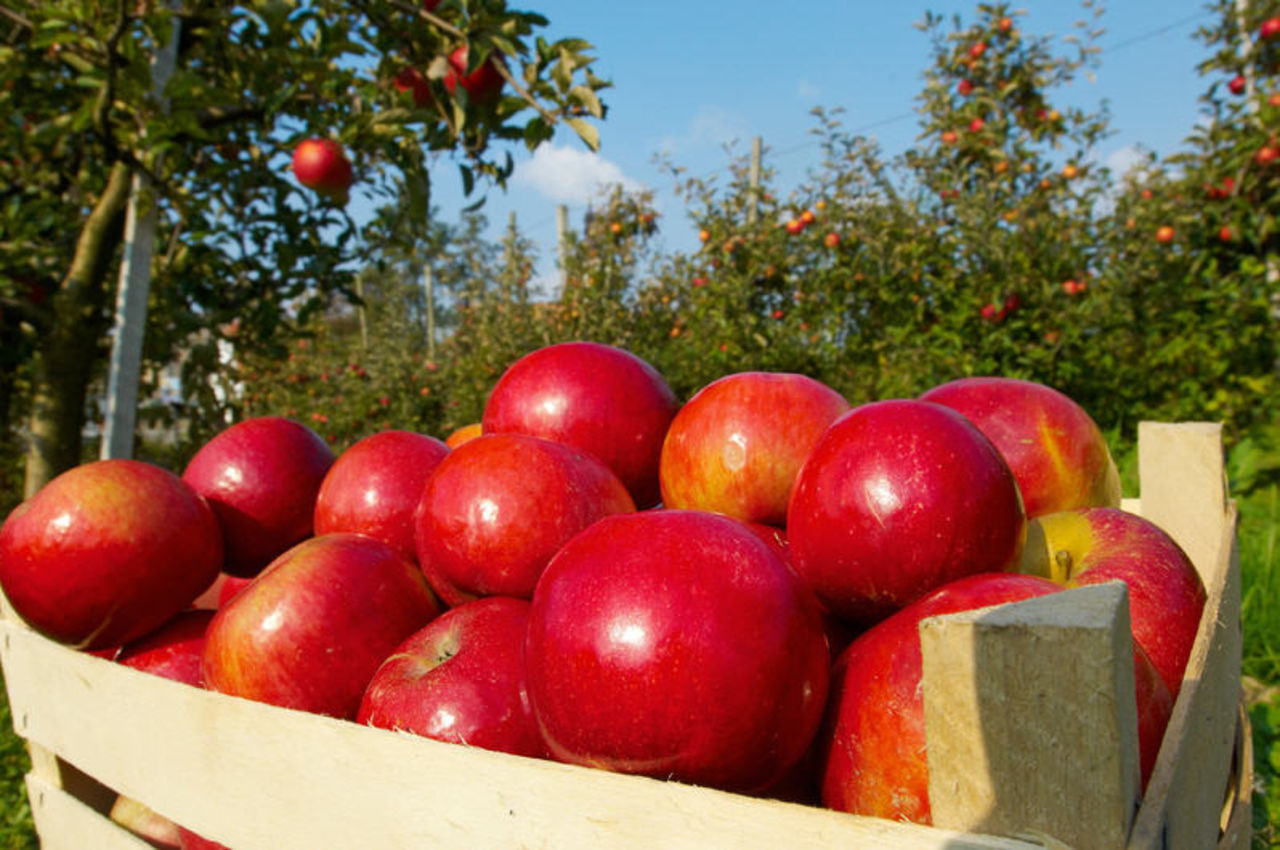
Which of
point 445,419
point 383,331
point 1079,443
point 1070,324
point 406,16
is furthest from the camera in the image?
point 383,331

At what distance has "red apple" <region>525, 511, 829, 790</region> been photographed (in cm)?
85

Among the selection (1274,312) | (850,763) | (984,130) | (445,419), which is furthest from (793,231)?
(850,763)

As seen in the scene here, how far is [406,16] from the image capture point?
313 cm

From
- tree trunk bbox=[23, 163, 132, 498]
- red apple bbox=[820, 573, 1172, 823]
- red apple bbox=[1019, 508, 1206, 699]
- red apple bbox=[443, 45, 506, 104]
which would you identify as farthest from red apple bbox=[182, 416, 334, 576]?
tree trunk bbox=[23, 163, 132, 498]

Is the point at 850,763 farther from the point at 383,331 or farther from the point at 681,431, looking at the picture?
the point at 383,331

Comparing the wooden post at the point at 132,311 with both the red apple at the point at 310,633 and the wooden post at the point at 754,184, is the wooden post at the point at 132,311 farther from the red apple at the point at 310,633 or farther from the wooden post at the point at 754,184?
the wooden post at the point at 754,184

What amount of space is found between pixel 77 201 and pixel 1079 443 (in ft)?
14.4

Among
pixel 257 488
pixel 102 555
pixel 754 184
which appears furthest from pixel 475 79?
pixel 754 184

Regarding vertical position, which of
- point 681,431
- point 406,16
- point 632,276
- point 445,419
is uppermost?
point 406,16

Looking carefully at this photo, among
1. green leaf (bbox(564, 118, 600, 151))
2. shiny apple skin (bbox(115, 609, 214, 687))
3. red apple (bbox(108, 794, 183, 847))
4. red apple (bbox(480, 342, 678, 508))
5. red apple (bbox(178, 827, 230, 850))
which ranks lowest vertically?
red apple (bbox(108, 794, 183, 847))

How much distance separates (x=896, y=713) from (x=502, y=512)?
590 mm

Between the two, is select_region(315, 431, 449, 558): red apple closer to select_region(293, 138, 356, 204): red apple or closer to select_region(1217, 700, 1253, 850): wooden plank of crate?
select_region(1217, 700, 1253, 850): wooden plank of crate

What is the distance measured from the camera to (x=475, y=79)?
114 inches

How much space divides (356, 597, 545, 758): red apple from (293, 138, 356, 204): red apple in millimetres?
2376
